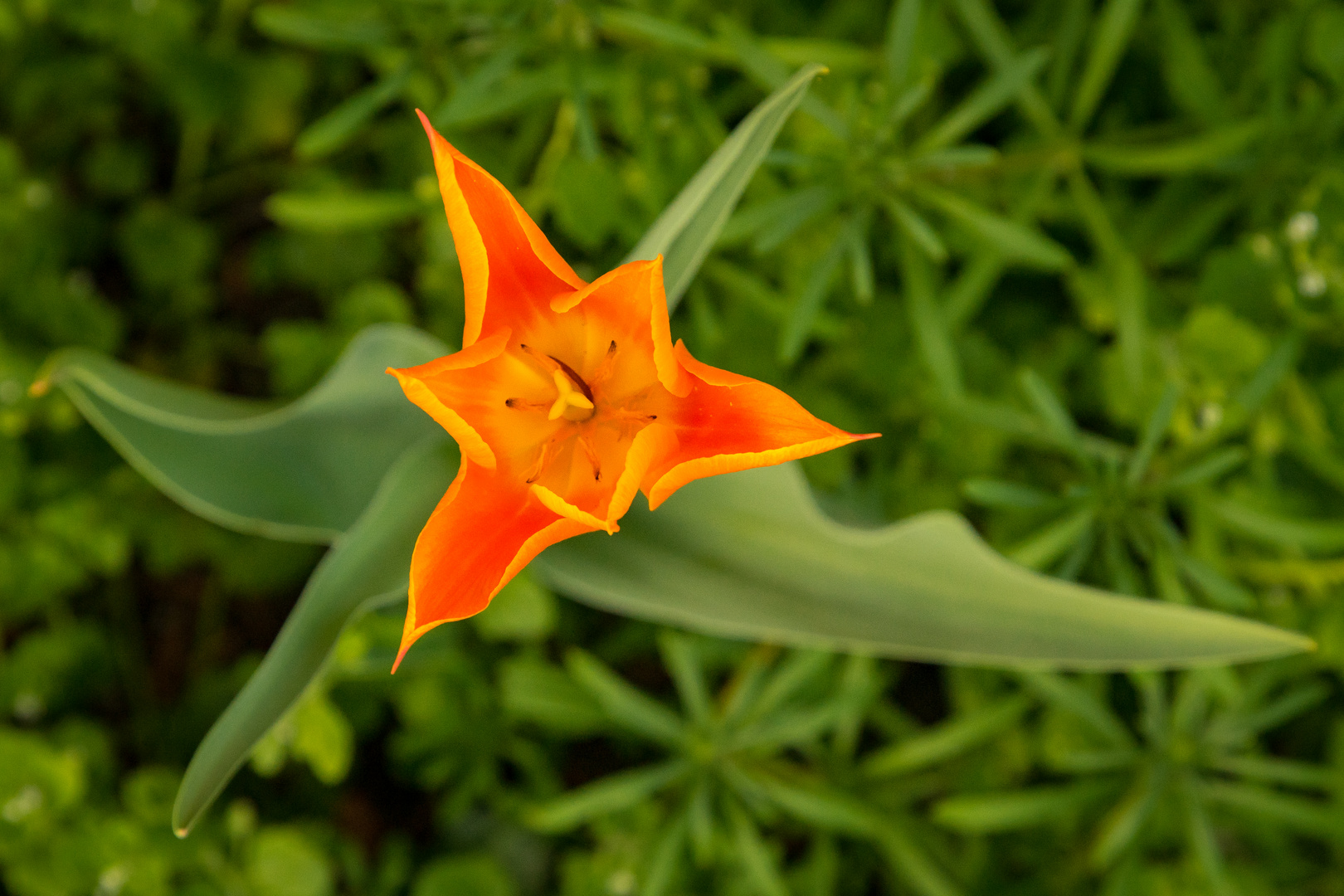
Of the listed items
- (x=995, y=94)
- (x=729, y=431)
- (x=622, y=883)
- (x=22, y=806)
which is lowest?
(x=22, y=806)

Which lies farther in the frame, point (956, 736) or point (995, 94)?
point (956, 736)

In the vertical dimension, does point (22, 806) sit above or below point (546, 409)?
below

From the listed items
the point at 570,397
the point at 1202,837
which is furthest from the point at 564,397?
the point at 1202,837

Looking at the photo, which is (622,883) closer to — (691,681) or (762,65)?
(691,681)

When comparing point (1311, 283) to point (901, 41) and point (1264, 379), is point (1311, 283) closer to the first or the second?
point (1264, 379)

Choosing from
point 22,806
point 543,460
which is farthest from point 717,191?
point 22,806

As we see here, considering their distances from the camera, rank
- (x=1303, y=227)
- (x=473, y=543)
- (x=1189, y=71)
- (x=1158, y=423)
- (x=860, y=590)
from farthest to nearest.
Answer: (x=1189, y=71)
(x=1303, y=227)
(x=1158, y=423)
(x=860, y=590)
(x=473, y=543)

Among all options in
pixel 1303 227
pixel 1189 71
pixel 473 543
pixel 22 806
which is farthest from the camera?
pixel 22 806
